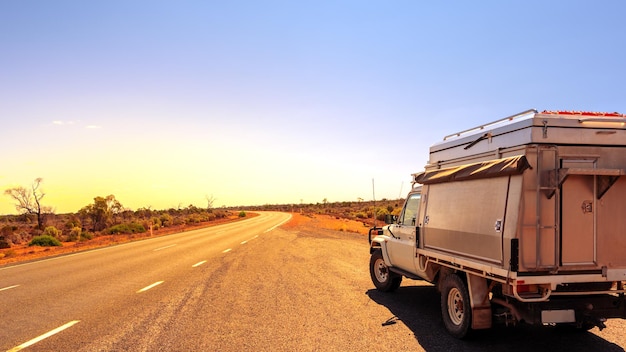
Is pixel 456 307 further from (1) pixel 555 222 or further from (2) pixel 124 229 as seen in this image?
(2) pixel 124 229

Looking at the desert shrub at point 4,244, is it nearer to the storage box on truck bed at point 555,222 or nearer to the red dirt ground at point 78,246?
the red dirt ground at point 78,246

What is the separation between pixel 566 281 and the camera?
5453mm

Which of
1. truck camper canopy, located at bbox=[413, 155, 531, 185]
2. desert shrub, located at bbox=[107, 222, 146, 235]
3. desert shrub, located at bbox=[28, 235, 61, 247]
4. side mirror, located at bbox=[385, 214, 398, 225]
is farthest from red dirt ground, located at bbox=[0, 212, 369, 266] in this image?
truck camper canopy, located at bbox=[413, 155, 531, 185]

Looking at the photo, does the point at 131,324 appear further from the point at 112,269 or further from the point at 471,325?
the point at 112,269

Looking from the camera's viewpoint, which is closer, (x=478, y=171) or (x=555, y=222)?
(x=555, y=222)

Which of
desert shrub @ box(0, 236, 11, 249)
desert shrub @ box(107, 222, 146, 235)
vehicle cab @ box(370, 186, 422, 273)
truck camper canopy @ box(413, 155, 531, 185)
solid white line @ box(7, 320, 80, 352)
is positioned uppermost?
truck camper canopy @ box(413, 155, 531, 185)

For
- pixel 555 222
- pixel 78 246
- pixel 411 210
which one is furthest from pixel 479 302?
pixel 78 246

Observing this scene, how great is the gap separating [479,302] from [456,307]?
75 centimetres

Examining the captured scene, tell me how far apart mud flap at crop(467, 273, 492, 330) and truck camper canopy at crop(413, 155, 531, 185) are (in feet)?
4.77

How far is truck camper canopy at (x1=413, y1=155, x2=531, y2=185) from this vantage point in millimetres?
5461

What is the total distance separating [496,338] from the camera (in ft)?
21.3

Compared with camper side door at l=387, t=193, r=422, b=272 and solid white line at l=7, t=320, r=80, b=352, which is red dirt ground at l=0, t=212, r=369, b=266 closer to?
solid white line at l=7, t=320, r=80, b=352

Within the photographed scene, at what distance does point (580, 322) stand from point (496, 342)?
3.77ft

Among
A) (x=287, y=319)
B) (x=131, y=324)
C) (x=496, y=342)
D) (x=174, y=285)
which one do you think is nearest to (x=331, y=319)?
(x=287, y=319)
